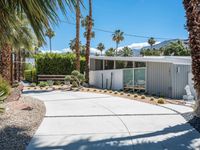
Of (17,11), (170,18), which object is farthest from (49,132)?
(170,18)

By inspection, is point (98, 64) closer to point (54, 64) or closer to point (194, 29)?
point (54, 64)

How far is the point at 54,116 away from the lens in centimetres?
1261

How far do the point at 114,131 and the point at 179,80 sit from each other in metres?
14.5

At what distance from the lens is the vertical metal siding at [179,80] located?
23.2 m

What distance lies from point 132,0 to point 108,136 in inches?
343

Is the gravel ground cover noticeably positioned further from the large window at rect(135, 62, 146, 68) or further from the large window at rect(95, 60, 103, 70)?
the large window at rect(95, 60, 103, 70)

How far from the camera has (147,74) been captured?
26172 mm

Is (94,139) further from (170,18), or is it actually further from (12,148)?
(170,18)

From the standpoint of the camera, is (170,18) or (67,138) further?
(170,18)

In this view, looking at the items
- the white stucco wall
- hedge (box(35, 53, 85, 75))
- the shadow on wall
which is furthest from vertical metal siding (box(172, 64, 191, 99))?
hedge (box(35, 53, 85, 75))

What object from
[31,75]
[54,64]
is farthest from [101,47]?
[54,64]

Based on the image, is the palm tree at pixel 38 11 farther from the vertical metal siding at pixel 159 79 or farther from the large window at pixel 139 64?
the large window at pixel 139 64

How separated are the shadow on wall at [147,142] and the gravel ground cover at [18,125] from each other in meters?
0.42

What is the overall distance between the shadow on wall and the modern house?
1383 cm
